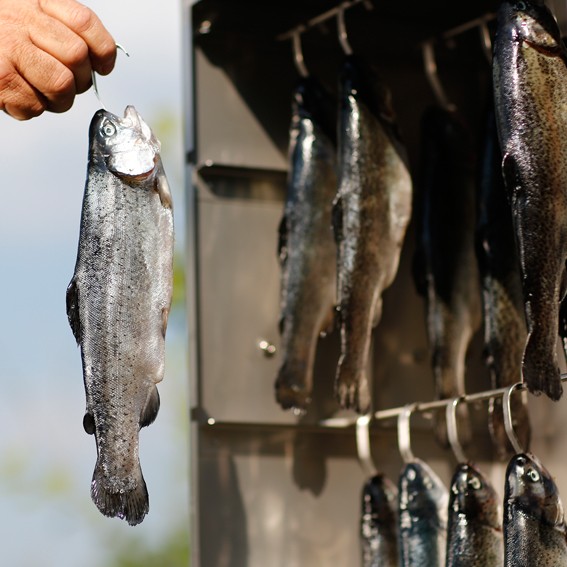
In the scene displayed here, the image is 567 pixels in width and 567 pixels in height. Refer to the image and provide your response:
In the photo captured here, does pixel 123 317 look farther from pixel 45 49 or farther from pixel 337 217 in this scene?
pixel 337 217

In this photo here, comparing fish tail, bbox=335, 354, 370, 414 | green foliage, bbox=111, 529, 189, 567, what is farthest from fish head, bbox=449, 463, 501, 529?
green foliage, bbox=111, 529, 189, 567

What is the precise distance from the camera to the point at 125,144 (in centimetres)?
170

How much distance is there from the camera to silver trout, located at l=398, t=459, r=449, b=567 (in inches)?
87.8

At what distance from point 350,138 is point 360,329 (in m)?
0.31

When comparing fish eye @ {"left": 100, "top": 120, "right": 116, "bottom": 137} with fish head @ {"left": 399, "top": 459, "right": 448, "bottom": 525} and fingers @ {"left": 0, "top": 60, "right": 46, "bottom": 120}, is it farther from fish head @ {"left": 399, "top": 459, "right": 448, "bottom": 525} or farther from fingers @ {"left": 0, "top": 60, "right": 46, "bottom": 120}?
fish head @ {"left": 399, "top": 459, "right": 448, "bottom": 525}

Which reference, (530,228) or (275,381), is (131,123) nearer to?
(530,228)

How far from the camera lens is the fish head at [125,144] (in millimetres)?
1685

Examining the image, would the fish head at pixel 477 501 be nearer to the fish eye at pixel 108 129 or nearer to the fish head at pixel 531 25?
the fish head at pixel 531 25

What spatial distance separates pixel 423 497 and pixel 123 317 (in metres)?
0.79

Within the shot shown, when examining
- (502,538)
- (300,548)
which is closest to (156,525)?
(300,548)

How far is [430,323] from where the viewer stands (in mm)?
2439

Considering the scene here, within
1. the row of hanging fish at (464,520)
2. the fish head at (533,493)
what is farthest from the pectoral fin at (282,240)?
the fish head at (533,493)

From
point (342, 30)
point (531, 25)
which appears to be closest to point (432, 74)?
point (342, 30)

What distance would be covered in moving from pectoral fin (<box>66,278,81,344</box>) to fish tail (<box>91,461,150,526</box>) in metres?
0.16
